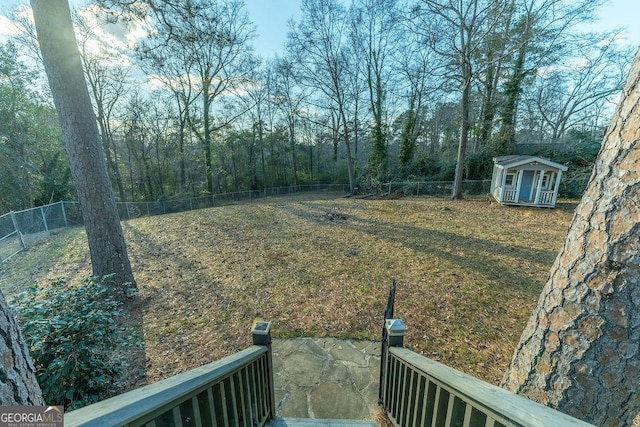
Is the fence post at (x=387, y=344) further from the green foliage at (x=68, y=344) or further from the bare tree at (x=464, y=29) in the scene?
the bare tree at (x=464, y=29)

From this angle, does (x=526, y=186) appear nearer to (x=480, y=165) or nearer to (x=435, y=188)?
(x=480, y=165)

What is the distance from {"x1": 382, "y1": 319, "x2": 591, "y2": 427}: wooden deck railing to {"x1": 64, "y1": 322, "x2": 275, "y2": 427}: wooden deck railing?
99cm

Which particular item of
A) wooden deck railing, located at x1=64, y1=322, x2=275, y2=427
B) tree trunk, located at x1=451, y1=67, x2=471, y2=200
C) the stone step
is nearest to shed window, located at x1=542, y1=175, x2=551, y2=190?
tree trunk, located at x1=451, y1=67, x2=471, y2=200

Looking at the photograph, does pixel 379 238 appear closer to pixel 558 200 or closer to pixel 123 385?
pixel 123 385

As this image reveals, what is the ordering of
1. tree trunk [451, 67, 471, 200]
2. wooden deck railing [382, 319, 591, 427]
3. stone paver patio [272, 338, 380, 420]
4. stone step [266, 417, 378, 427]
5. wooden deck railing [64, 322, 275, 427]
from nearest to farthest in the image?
1. wooden deck railing [64, 322, 275, 427]
2. wooden deck railing [382, 319, 591, 427]
3. stone step [266, 417, 378, 427]
4. stone paver patio [272, 338, 380, 420]
5. tree trunk [451, 67, 471, 200]

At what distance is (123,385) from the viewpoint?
252 centimetres

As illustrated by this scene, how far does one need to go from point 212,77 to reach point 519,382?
19433 mm

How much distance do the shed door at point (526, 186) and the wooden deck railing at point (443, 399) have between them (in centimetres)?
1246

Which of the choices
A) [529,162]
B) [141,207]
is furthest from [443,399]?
[141,207]

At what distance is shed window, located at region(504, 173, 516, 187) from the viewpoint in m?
11.2

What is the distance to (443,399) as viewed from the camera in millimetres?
1262

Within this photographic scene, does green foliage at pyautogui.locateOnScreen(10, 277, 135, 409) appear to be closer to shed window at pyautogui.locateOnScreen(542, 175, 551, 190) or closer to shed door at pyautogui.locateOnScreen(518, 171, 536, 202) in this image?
shed door at pyautogui.locateOnScreen(518, 171, 536, 202)

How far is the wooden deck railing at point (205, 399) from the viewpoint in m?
0.71

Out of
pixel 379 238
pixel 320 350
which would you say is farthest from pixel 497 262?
pixel 320 350
